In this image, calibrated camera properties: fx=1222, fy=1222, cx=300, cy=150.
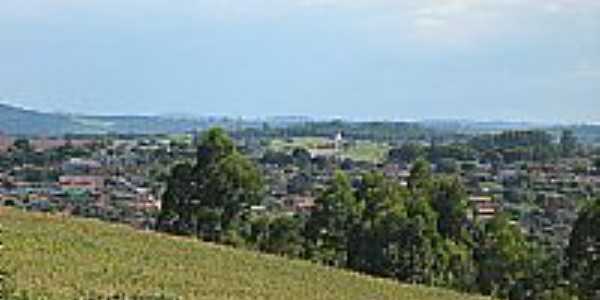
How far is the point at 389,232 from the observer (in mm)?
54375

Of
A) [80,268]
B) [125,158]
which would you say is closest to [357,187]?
[80,268]

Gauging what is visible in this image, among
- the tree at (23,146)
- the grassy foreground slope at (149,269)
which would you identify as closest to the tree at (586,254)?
the grassy foreground slope at (149,269)

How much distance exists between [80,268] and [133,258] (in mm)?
4995

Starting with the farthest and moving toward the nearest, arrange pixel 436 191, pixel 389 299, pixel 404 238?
pixel 436 191, pixel 404 238, pixel 389 299

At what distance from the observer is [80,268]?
121 feet

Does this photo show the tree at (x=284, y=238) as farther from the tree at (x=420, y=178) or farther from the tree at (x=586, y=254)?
the tree at (x=586, y=254)

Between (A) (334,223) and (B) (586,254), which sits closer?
(B) (586,254)

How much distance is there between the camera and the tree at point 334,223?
56.8 meters

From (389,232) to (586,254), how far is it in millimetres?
8688

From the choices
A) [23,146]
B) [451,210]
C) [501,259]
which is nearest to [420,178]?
[451,210]

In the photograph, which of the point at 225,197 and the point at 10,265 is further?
the point at 225,197

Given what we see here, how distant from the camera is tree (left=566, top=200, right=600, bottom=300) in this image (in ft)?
175

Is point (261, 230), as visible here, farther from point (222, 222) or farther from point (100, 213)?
point (100, 213)

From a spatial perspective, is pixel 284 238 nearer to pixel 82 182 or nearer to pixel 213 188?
pixel 213 188
